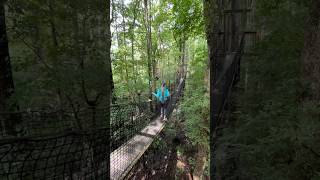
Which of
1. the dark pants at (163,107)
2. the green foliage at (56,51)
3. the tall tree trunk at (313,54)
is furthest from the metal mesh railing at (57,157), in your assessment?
the dark pants at (163,107)

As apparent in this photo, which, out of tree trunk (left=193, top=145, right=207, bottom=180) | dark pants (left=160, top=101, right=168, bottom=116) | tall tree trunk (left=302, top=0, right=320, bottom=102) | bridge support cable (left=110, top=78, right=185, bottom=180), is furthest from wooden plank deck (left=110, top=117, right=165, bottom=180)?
tall tree trunk (left=302, top=0, right=320, bottom=102)

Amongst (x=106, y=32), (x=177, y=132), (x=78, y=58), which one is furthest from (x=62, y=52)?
(x=177, y=132)

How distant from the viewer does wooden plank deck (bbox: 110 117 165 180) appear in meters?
3.17

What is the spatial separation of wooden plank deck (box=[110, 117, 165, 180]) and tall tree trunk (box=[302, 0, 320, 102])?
2.40 metres

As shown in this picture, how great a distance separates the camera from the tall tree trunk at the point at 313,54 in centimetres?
154

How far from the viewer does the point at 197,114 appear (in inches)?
196

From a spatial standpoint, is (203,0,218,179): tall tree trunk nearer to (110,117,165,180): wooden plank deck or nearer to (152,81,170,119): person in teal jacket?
(110,117,165,180): wooden plank deck

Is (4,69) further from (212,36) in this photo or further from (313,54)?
(212,36)

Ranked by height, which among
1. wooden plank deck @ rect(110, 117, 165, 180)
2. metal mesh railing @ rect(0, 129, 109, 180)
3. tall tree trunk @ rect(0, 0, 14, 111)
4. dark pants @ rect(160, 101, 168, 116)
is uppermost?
tall tree trunk @ rect(0, 0, 14, 111)

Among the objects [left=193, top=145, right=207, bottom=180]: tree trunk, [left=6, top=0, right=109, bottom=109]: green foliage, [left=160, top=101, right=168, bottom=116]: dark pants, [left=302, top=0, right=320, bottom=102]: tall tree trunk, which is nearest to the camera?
[left=6, top=0, right=109, bottom=109]: green foliage

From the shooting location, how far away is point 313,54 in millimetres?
1574

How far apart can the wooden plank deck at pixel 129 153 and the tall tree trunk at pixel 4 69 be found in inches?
78.7

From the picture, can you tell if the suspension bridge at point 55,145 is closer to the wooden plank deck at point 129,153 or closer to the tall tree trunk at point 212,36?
the wooden plank deck at point 129,153

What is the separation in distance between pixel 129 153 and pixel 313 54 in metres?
3.07
